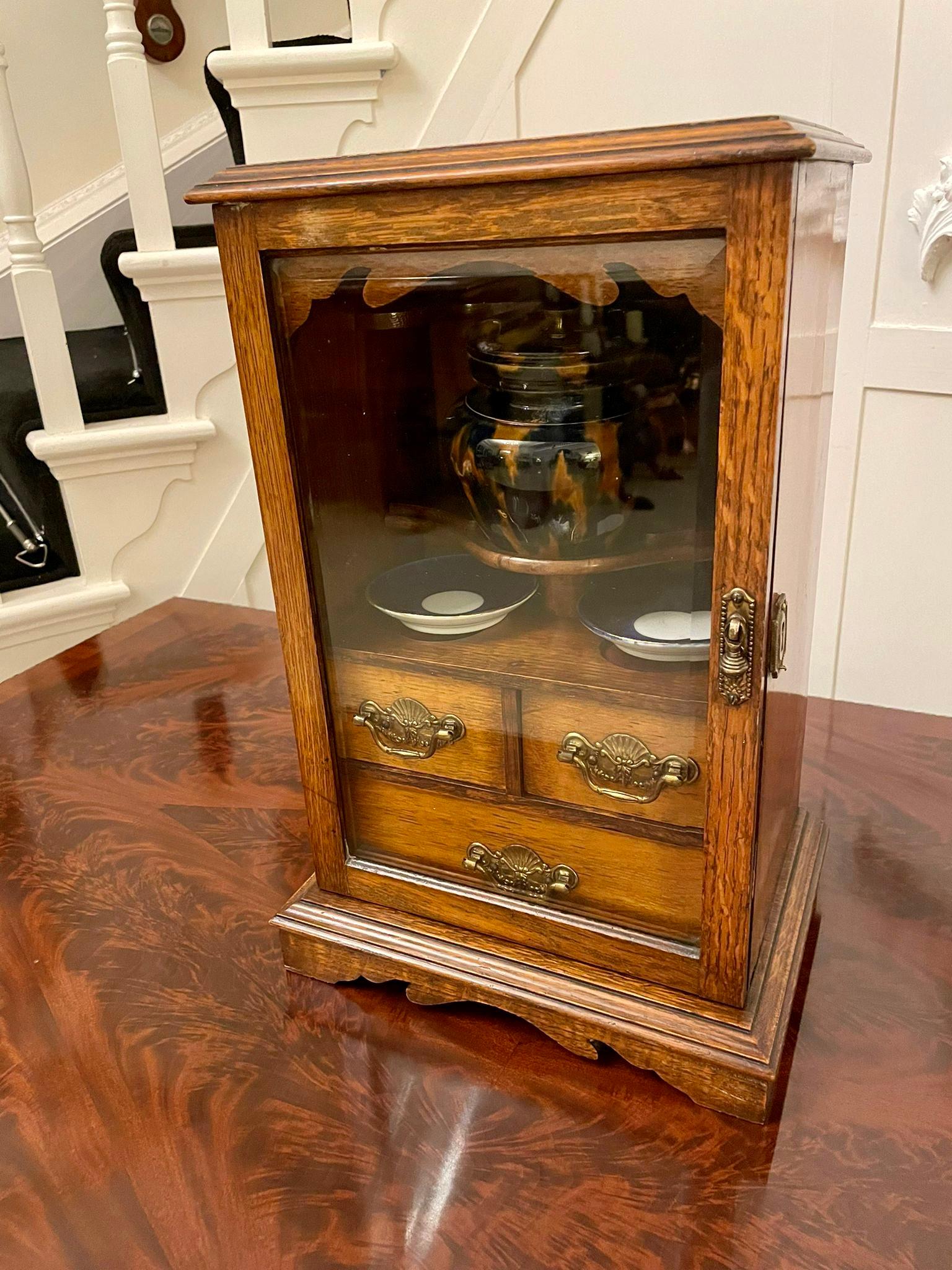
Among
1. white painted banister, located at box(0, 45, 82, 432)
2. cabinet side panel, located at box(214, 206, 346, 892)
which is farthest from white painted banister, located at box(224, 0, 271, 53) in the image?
cabinet side panel, located at box(214, 206, 346, 892)

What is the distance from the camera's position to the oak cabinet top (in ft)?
1.33

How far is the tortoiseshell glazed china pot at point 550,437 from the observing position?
53 centimetres

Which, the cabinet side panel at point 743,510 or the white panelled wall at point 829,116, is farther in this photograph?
the white panelled wall at point 829,116

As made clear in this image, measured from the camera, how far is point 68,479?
132 cm

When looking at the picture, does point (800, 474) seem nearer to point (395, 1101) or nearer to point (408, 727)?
point (408, 727)

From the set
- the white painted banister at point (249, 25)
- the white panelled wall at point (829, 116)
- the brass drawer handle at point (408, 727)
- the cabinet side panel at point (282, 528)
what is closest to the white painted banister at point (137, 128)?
the white panelled wall at point (829, 116)

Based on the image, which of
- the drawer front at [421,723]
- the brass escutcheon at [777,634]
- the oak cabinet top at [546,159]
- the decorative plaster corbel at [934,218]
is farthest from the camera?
the decorative plaster corbel at [934,218]

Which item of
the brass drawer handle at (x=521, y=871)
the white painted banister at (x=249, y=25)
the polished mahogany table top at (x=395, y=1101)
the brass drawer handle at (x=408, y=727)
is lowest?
the polished mahogany table top at (x=395, y=1101)

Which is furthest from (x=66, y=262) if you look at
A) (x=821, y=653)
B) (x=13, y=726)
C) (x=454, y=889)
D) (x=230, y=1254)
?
(x=230, y=1254)

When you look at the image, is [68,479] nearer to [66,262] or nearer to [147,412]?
[147,412]

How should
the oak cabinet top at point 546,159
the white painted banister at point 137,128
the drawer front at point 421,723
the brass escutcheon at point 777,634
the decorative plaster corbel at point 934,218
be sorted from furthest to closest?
1. the white painted banister at point 137,128
2. the decorative plaster corbel at point 934,218
3. the drawer front at point 421,723
4. the brass escutcheon at point 777,634
5. the oak cabinet top at point 546,159

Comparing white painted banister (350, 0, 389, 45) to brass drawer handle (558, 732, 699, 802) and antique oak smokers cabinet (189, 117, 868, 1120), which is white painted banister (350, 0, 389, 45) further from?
brass drawer handle (558, 732, 699, 802)

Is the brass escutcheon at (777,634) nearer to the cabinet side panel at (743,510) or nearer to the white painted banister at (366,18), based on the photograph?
the cabinet side panel at (743,510)

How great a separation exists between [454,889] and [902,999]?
1.02 feet
